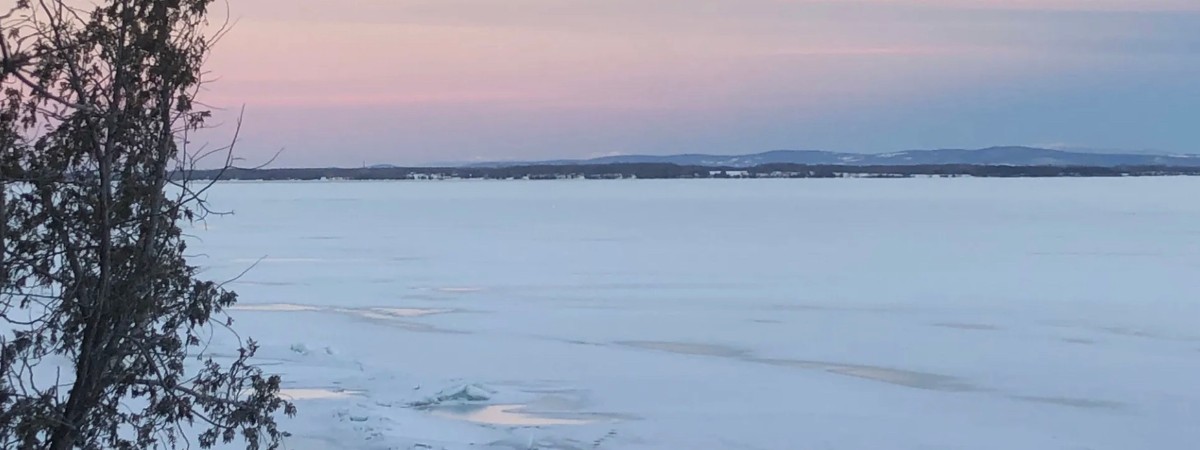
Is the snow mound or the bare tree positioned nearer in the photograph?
the bare tree

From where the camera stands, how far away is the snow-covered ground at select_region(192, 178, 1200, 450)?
8.10 meters

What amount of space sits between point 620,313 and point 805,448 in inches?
251

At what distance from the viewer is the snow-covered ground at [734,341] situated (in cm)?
810

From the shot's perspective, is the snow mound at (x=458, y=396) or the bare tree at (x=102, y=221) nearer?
the bare tree at (x=102, y=221)

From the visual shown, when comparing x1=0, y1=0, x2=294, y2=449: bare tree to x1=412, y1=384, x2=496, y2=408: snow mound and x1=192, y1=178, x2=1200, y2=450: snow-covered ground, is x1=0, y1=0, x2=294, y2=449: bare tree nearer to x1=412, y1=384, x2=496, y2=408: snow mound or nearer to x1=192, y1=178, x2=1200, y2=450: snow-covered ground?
x1=192, y1=178, x2=1200, y2=450: snow-covered ground

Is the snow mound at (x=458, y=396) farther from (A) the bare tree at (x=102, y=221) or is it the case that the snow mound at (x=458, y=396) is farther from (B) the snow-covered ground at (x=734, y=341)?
(A) the bare tree at (x=102, y=221)

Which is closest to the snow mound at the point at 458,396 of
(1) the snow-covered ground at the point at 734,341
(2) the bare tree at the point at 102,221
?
(1) the snow-covered ground at the point at 734,341

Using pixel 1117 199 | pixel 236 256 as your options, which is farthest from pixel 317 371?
pixel 1117 199

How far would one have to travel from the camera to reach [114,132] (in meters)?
4.03

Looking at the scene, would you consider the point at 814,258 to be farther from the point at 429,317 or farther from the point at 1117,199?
the point at 1117,199

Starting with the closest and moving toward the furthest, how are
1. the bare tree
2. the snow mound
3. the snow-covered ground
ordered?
the bare tree → the snow-covered ground → the snow mound

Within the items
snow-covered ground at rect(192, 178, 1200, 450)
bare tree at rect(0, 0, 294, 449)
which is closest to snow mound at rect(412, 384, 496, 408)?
snow-covered ground at rect(192, 178, 1200, 450)

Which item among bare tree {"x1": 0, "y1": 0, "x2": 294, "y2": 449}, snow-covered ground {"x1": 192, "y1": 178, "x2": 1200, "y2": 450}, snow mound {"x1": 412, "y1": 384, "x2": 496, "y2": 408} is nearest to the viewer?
bare tree {"x1": 0, "y1": 0, "x2": 294, "y2": 449}

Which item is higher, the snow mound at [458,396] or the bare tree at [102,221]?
the bare tree at [102,221]
